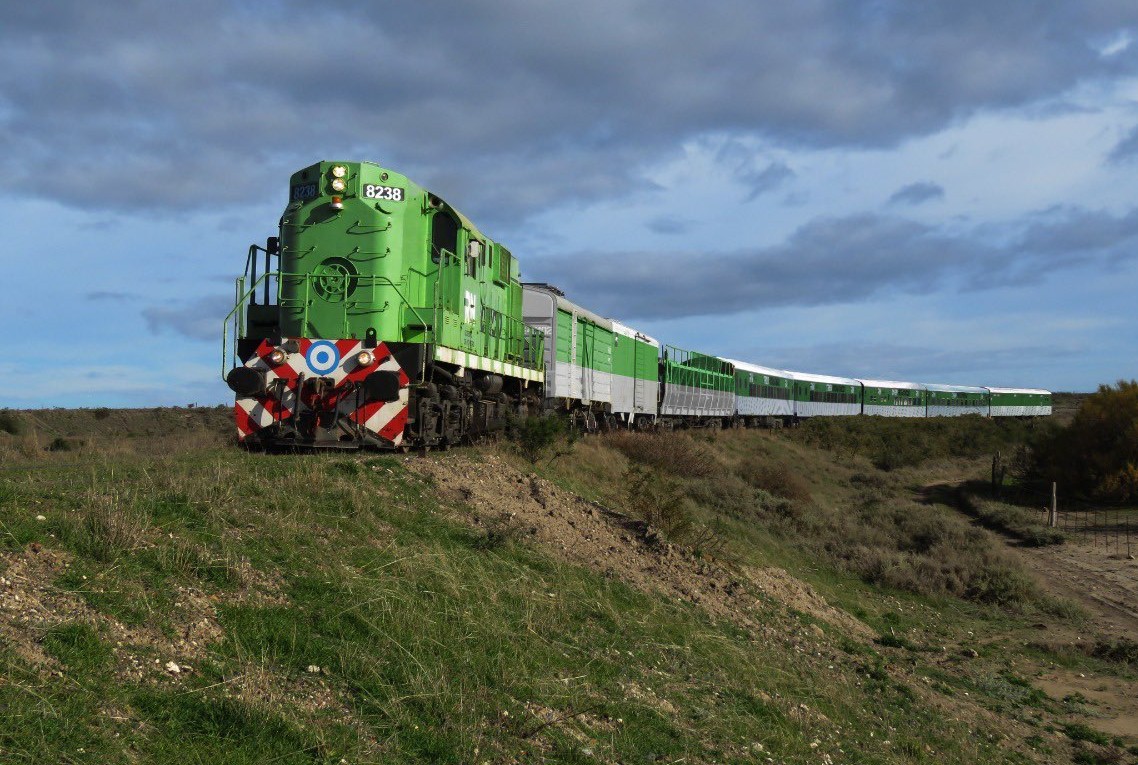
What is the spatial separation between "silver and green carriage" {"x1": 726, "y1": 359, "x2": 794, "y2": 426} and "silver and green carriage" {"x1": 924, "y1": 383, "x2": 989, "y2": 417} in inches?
702

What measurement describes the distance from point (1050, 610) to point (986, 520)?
12365mm

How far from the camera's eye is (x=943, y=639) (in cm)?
1557

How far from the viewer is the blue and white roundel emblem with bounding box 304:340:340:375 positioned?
43.8 feet

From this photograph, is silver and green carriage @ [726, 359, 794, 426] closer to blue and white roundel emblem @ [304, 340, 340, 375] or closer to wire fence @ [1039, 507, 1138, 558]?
wire fence @ [1039, 507, 1138, 558]

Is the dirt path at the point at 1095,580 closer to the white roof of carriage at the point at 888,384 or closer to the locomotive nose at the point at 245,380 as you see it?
the locomotive nose at the point at 245,380

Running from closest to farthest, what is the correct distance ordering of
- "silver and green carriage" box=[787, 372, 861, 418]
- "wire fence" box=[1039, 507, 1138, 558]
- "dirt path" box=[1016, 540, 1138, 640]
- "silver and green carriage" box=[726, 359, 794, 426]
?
"dirt path" box=[1016, 540, 1138, 640] → "wire fence" box=[1039, 507, 1138, 558] → "silver and green carriage" box=[726, 359, 794, 426] → "silver and green carriage" box=[787, 372, 861, 418]

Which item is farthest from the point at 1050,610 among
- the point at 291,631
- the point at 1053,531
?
the point at 291,631

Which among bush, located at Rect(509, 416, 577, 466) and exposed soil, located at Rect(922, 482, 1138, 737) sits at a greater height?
bush, located at Rect(509, 416, 577, 466)

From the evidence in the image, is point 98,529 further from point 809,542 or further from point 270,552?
point 809,542

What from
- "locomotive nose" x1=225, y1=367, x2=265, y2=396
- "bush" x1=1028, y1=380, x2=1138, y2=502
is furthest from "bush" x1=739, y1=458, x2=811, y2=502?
"locomotive nose" x1=225, y1=367, x2=265, y2=396

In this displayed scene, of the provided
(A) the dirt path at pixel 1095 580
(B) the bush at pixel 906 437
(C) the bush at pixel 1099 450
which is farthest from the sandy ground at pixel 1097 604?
(B) the bush at pixel 906 437

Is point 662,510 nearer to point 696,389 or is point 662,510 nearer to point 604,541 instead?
point 604,541

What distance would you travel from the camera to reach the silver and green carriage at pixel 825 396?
63.5 m

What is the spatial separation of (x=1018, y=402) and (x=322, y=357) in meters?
81.1
